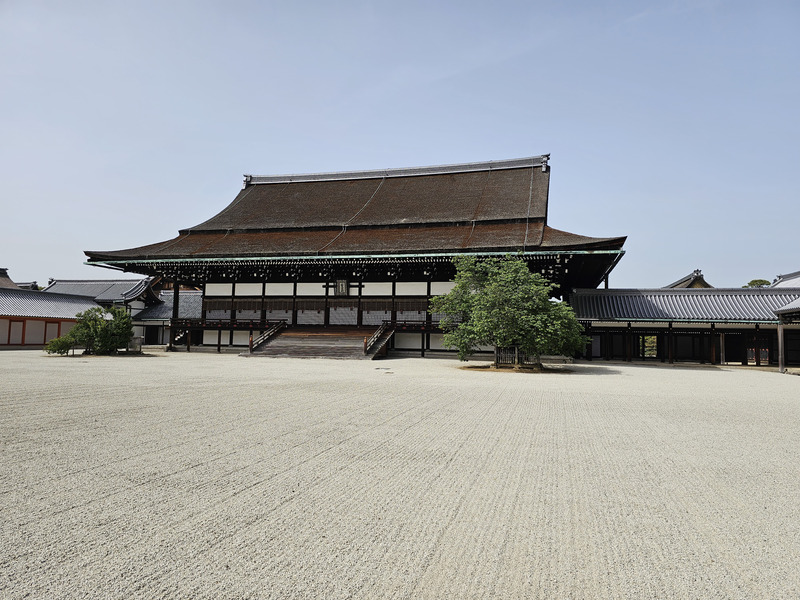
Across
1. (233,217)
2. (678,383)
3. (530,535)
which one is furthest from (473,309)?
(233,217)

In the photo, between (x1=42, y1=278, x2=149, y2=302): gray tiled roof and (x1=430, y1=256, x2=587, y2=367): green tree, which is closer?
(x1=430, y1=256, x2=587, y2=367): green tree

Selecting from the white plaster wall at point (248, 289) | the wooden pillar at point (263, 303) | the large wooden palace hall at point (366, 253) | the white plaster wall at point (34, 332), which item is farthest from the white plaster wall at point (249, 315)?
the white plaster wall at point (34, 332)

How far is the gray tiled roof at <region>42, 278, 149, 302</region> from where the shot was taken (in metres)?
37.1

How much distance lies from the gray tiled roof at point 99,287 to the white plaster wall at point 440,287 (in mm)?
22923

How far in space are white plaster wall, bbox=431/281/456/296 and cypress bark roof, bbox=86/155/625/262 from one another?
6.04ft

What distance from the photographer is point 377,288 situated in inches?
943

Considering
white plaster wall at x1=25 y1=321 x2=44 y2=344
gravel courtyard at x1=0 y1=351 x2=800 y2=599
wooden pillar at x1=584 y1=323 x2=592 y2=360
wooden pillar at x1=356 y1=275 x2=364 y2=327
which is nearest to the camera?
gravel courtyard at x1=0 y1=351 x2=800 y2=599

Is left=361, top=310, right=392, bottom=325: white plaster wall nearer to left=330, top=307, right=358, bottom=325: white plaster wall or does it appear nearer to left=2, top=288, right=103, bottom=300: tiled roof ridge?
left=330, top=307, right=358, bottom=325: white plaster wall

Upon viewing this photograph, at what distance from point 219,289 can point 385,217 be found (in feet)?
30.6

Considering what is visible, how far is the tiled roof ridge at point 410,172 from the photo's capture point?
29.8 m

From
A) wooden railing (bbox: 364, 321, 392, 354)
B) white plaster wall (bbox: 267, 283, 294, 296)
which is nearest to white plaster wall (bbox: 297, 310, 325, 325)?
white plaster wall (bbox: 267, 283, 294, 296)

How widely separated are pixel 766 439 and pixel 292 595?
5.74 meters

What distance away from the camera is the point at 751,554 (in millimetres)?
2666

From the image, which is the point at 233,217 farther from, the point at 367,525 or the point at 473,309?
the point at 367,525
